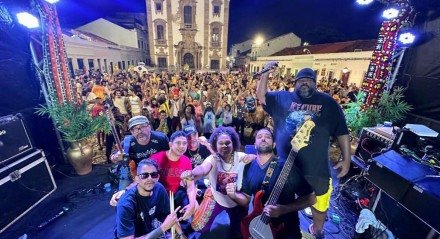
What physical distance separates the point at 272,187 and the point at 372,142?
339 centimetres

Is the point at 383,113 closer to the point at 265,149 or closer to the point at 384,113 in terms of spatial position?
the point at 384,113

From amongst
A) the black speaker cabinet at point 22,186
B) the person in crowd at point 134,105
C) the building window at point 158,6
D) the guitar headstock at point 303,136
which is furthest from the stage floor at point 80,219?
the building window at point 158,6

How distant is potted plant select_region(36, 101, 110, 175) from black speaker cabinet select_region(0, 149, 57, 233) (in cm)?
79

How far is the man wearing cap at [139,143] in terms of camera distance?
348cm

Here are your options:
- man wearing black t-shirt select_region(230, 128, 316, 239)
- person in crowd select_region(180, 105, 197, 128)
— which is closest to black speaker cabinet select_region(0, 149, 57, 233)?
person in crowd select_region(180, 105, 197, 128)

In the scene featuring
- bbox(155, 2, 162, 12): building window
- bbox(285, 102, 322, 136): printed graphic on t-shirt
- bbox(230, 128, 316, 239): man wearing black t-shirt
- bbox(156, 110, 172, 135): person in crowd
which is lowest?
bbox(156, 110, 172, 135): person in crowd

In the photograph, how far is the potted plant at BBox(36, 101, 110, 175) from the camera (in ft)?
16.1

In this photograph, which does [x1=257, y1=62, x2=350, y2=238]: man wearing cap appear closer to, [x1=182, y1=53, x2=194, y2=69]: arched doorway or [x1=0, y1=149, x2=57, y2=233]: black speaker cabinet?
[x1=0, y1=149, x2=57, y2=233]: black speaker cabinet

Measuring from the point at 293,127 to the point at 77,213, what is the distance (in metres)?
4.11

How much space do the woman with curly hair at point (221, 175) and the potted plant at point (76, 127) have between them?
11.8 feet

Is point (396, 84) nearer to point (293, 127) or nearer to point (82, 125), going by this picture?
point (293, 127)

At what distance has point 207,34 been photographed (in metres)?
31.7

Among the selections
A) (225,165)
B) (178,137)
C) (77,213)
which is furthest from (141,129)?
(77,213)

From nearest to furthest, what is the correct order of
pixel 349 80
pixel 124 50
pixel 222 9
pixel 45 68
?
pixel 45 68 < pixel 349 80 < pixel 124 50 < pixel 222 9
